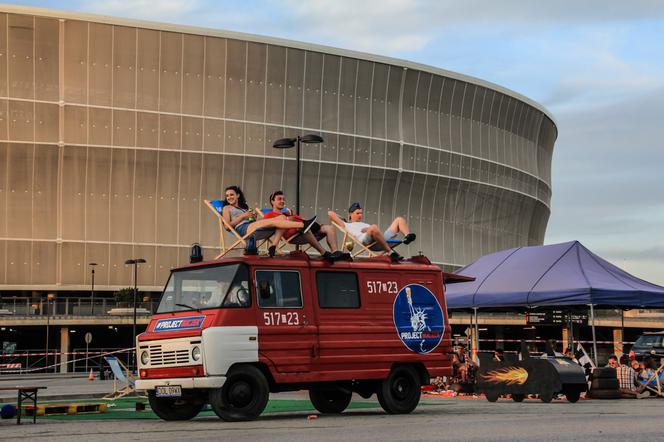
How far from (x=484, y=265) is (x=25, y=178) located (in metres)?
45.2

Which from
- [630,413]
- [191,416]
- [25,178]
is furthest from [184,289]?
[25,178]

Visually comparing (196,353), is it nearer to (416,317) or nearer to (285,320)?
(285,320)

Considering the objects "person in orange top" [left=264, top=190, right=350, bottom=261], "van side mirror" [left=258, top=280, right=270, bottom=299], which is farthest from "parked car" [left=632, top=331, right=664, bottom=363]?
"van side mirror" [left=258, top=280, right=270, bottom=299]

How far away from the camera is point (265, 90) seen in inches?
2881

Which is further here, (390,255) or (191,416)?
(390,255)

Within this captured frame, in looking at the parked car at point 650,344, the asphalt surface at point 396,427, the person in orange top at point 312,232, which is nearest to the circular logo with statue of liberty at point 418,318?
the asphalt surface at point 396,427

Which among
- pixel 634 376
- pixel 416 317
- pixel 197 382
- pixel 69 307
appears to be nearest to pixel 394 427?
pixel 197 382

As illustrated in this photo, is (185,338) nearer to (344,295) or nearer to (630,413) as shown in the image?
(344,295)

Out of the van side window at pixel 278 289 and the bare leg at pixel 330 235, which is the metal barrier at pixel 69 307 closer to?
the bare leg at pixel 330 235

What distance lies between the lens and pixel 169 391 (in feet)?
54.7

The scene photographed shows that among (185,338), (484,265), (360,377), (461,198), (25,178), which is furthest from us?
(461,198)

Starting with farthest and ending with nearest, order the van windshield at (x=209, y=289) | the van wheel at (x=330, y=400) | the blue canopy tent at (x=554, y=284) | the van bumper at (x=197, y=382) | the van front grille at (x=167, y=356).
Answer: the blue canopy tent at (x=554, y=284)
the van wheel at (x=330, y=400)
the van windshield at (x=209, y=289)
the van front grille at (x=167, y=356)
the van bumper at (x=197, y=382)

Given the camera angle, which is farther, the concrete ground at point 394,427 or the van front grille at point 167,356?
the van front grille at point 167,356

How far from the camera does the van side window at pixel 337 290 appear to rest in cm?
1784
